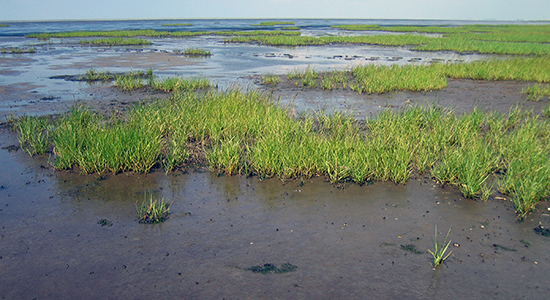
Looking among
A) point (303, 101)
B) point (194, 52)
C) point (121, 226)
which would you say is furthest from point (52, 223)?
point (194, 52)

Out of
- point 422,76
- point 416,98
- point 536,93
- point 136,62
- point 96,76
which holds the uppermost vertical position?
point 136,62

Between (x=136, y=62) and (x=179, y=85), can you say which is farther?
(x=136, y=62)

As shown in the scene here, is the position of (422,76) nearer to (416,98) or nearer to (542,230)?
(416,98)

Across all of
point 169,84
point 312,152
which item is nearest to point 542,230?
point 312,152

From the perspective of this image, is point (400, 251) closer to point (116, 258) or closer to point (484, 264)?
point (484, 264)

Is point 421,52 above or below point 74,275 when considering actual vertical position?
above

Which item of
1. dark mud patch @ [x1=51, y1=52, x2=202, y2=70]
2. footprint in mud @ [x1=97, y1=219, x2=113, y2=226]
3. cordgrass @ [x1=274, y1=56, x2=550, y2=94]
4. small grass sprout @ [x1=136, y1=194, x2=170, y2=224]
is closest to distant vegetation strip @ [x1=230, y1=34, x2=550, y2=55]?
cordgrass @ [x1=274, y1=56, x2=550, y2=94]

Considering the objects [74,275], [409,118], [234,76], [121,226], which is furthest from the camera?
[234,76]

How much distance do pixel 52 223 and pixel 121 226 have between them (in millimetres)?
978

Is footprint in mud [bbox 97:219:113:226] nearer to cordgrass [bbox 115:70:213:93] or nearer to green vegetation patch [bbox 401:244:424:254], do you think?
green vegetation patch [bbox 401:244:424:254]

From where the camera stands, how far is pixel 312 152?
6914 millimetres

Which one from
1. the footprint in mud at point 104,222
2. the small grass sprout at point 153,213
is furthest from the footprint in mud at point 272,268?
the footprint in mud at point 104,222

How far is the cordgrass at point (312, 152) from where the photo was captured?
6.35 metres

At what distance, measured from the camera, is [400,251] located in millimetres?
4562
